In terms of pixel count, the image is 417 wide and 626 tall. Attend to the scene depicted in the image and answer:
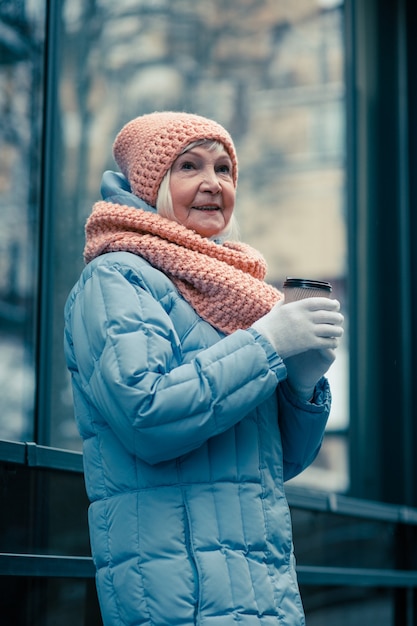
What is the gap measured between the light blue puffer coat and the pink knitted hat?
26 cm

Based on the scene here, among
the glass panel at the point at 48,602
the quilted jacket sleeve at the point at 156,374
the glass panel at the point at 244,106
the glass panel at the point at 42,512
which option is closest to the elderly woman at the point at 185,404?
the quilted jacket sleeve at the point at 156,374

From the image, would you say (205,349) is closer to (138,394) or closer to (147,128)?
(138,394)

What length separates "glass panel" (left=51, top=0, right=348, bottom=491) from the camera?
4.31 m

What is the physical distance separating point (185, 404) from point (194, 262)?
→ 0.38m

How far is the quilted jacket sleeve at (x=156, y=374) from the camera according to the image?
2.35 metres

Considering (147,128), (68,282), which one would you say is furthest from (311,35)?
(147,128)

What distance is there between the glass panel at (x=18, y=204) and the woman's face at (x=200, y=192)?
1.20 m

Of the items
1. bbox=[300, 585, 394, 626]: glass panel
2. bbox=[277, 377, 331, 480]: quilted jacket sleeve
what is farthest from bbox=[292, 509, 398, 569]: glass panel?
bbox=[277, 377, 331, 480]: quilted jacket sleeve

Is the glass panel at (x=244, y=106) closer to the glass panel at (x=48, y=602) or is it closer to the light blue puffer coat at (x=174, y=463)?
the glass panel at (x=48, y=602)

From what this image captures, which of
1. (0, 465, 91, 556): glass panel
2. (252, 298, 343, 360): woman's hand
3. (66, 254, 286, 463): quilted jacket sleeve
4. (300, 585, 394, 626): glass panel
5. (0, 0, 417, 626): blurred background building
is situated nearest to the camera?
(66, 254, 286, 463): quilted jacket sleeve

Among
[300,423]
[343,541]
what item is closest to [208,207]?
[300,423]

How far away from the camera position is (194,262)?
2.59 meters

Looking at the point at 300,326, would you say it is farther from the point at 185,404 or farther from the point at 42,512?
the point at 42,512

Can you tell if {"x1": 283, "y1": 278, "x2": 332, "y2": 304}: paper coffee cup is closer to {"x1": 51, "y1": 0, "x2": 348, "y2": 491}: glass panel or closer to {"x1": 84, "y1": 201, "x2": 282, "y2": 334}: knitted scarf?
{"x1": 84, "y1": 201, "x2": 282, "y2": 334}: knitted scarf
